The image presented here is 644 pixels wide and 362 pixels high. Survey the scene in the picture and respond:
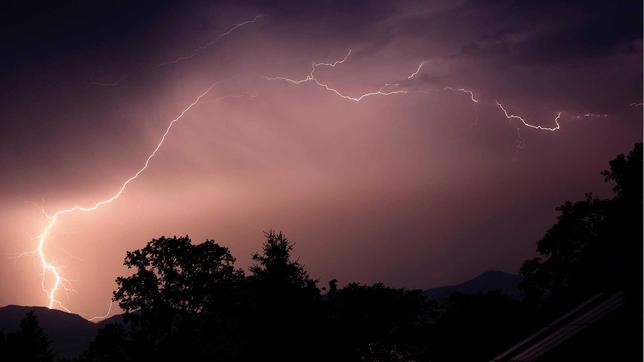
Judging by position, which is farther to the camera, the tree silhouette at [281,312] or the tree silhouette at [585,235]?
the tree silhouette at [585,235]

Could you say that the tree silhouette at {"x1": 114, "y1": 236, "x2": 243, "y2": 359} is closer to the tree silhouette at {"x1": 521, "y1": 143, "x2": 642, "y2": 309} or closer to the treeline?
the treeline

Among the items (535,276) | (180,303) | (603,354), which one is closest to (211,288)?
(180,303)

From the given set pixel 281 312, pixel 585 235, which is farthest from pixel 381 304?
pixel 281 312

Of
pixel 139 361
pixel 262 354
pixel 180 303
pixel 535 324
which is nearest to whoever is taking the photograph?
pixel 535 324

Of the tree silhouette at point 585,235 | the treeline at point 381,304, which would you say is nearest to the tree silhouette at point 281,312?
the treeline at point 381,304

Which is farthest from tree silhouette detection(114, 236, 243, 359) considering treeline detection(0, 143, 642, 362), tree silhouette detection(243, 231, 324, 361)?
tree silhouette detection(243, 231, 324, 361)

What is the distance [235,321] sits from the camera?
1579 centimetres

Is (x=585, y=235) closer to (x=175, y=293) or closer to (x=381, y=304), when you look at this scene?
(x=381, y=304)

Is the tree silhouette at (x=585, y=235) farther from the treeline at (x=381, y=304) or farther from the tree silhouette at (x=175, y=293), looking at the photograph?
the tree silhouette at (x=175, y=293)

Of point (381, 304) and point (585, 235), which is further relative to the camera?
point (381, 304)

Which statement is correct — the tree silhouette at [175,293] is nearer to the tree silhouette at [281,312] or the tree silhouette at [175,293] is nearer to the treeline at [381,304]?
the treeline at [381,304]

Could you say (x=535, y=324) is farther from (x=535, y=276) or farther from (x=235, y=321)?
(x=535, y=276)

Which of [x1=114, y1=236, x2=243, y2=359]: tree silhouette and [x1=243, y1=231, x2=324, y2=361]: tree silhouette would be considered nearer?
[x1=243, y1=231, x2=324, y2=361]: tree silhouette

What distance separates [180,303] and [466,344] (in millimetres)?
17574
